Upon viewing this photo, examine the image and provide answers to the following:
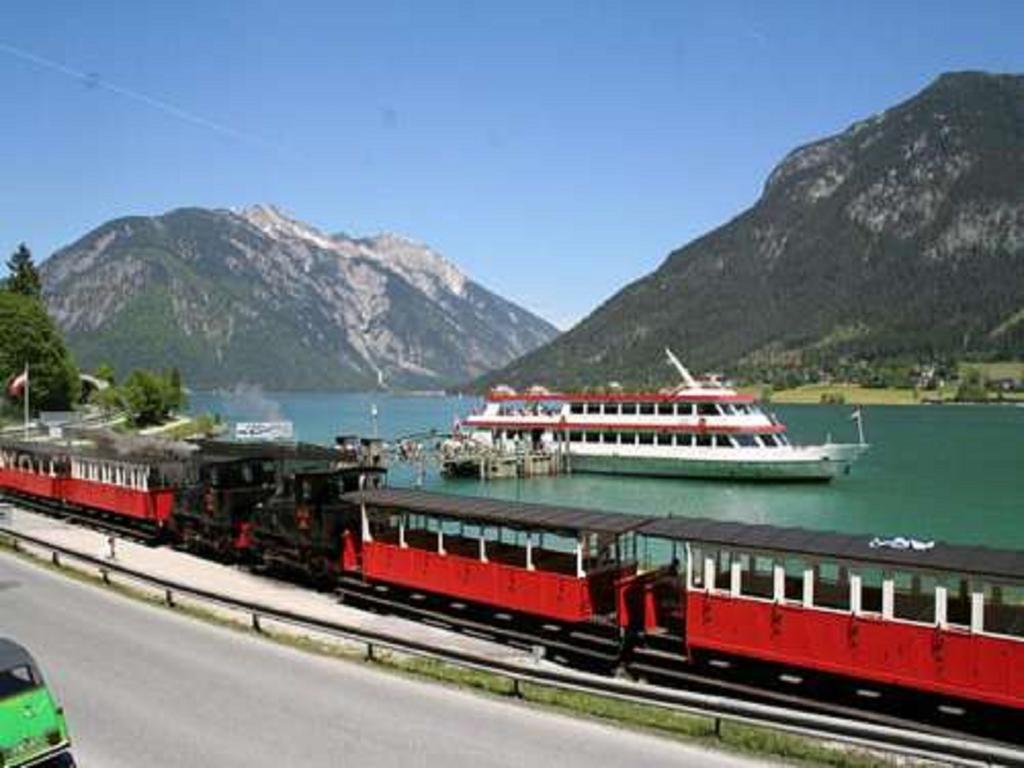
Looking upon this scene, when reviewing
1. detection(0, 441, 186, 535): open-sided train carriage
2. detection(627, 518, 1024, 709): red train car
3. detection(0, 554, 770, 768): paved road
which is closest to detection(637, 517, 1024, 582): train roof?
detection(627, 518, 1024, 709): red train car

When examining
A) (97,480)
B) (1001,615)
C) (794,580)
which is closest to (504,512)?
(794,580)

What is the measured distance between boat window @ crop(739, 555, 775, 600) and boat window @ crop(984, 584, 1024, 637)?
3.92m

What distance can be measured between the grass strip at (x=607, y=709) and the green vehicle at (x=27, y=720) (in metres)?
7.31

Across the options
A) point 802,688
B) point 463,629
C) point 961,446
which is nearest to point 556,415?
point 961,446

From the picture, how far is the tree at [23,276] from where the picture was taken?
459ft

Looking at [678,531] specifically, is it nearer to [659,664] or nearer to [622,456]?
[659,664]

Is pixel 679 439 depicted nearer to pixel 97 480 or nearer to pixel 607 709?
pixel 97 480

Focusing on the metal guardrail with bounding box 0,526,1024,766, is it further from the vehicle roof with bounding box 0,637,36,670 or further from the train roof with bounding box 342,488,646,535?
the vehicle roof with bounding box 0,637,36,670

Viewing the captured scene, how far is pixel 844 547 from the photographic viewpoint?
18.8 meters

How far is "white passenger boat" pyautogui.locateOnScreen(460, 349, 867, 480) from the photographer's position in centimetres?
8369

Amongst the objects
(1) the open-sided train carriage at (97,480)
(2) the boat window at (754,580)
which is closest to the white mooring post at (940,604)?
(2) the boat window at (754,580)

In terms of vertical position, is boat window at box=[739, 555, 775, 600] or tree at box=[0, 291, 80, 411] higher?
tree at box=[0, 291, 80, 411]

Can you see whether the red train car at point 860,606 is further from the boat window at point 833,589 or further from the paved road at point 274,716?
the paved road at point 274,716

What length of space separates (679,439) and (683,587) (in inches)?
2609
